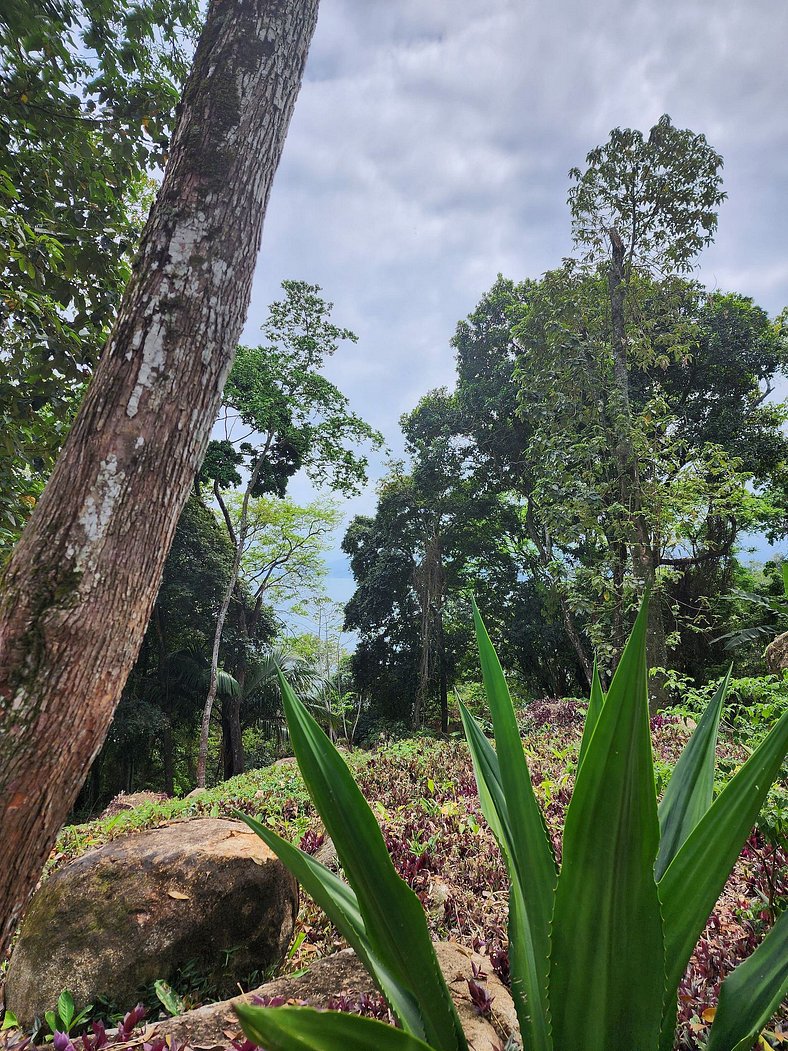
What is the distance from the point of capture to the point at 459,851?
2.79 meters

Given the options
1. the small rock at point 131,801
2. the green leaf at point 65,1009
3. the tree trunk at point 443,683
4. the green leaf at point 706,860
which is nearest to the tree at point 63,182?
the green leaf at point 65,1009

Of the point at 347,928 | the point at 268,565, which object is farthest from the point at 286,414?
the point at 347,928

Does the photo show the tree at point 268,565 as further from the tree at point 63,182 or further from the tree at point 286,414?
the tree at point 63,182

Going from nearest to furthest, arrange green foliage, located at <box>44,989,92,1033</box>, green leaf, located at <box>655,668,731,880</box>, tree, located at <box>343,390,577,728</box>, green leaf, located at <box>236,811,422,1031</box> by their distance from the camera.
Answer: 1. green leaf, located at <box>236,811,422,1031</box>
2. green leaf, located at <box>655,668,731,880</box>
3. green foliage, located at <box>44,989,92,1033</box>
4. tree, located at <box>343,390,577,728</box>

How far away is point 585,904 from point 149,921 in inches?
81.2

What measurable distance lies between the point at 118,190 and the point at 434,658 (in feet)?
43.4

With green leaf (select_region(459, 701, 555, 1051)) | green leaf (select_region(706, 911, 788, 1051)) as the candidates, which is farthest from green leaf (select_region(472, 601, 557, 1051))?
green leaf (select_region(706, 911, 788, 1051))

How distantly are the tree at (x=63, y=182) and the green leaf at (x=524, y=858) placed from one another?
309cm

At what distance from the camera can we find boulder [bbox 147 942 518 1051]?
1.23 meters

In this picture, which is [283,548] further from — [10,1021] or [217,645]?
[10,1021]

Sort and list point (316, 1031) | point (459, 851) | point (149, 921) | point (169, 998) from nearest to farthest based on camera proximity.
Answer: point (316, 1031)
point (169, 998)
point (149, 921)
point (459, 851)

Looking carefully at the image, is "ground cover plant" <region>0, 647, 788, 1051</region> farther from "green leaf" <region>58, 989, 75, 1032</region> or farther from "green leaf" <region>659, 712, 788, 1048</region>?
"green leaf" <region>58, 989, 75, 1032</region>

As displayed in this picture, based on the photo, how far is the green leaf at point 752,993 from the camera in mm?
693

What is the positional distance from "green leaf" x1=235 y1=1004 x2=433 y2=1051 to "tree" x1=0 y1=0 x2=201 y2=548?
328 centimetres
